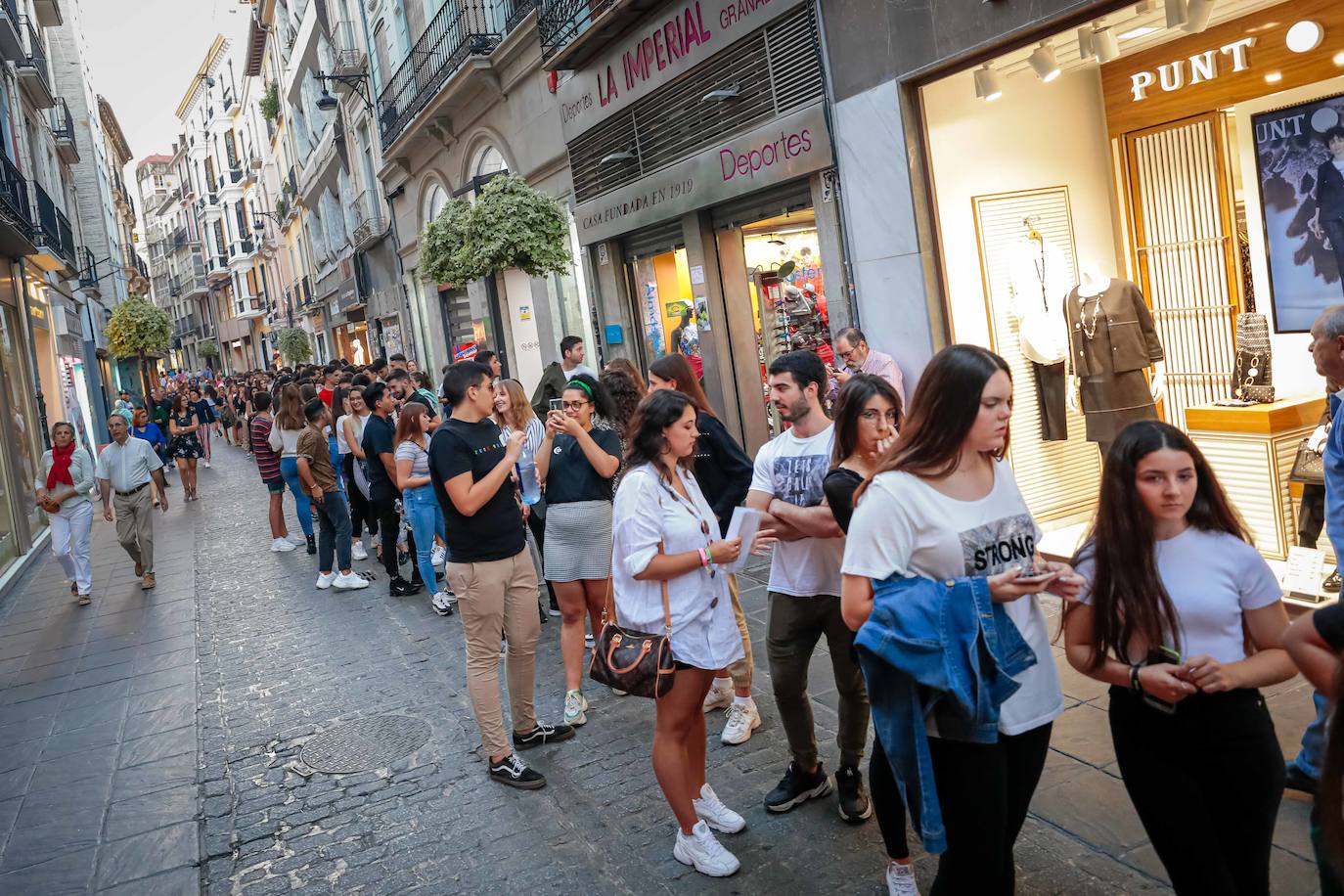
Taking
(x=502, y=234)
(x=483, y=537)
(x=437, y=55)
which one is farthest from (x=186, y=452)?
(x=483, y=537)

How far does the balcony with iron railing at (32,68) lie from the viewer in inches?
799

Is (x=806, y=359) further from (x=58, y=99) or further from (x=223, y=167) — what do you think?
(x=223, y=167)

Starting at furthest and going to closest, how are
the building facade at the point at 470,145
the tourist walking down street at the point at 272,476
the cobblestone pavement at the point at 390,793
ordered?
the building facade at the point at 470,145, the tourist walking down street at the point at 272,476, the cobblestone pavement at the point at 390,793

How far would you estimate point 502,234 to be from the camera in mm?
12617

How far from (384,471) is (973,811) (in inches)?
294

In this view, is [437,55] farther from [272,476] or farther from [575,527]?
[575,527]

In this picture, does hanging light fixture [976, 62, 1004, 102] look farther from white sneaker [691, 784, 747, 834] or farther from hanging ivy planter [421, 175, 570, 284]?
hanging ivy planter [421, 175, 570, 284]

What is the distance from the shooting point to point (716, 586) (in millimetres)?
3994

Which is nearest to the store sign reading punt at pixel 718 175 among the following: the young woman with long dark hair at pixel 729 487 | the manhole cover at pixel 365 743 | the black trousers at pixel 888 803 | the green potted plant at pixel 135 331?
the young woman with long dark hair at pixel 729 487

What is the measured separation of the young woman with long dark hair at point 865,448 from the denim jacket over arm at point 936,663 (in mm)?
713

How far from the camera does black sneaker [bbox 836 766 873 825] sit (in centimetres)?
424

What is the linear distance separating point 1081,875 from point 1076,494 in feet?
15.8

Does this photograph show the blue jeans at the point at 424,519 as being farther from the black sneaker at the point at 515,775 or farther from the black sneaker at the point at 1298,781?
the black sneaker at the point at 1298,781

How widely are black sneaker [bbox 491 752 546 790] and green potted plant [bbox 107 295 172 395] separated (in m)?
35.1
